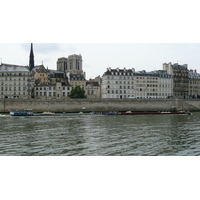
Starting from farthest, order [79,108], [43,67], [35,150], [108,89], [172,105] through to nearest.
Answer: [43,67], [108,89], [172,105], [79,108], [35,150]

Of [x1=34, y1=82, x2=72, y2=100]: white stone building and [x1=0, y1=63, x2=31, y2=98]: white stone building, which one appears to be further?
[x1=34, y1=82, x2=72, y2=100]: white stone building

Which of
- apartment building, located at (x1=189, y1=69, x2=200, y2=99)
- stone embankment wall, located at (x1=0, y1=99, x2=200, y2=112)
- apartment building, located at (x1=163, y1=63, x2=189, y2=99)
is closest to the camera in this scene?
stone embankment wall, located at (x1=0, y1=99, x2=200, y2=112)

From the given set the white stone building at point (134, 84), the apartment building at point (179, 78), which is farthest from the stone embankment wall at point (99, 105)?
the apartment building at point (179, 78)

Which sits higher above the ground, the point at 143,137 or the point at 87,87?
the point at 87,87

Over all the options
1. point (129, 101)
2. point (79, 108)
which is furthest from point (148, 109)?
point (79, 108)

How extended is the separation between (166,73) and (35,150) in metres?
70.7

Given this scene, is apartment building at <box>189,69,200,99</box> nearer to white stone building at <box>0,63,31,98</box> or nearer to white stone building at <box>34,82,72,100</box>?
white stone building at <box>34,82,72,100</box>

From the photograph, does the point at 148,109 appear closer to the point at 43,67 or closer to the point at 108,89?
the point at 108,89

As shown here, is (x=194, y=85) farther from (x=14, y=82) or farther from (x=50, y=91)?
(x=14, y=82)

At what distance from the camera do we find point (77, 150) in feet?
56.7

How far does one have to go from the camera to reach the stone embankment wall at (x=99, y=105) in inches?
2271

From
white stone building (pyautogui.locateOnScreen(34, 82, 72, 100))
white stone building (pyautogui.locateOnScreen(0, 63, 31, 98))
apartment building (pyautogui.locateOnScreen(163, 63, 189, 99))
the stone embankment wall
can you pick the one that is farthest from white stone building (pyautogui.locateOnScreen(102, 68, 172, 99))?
white stone building (pyautogui.locateOnScreen(0, 63, 31, 98))

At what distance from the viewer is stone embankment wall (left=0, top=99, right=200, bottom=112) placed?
189 ft

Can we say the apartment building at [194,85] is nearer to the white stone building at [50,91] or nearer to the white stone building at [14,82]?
the white stone building at [50,91]
